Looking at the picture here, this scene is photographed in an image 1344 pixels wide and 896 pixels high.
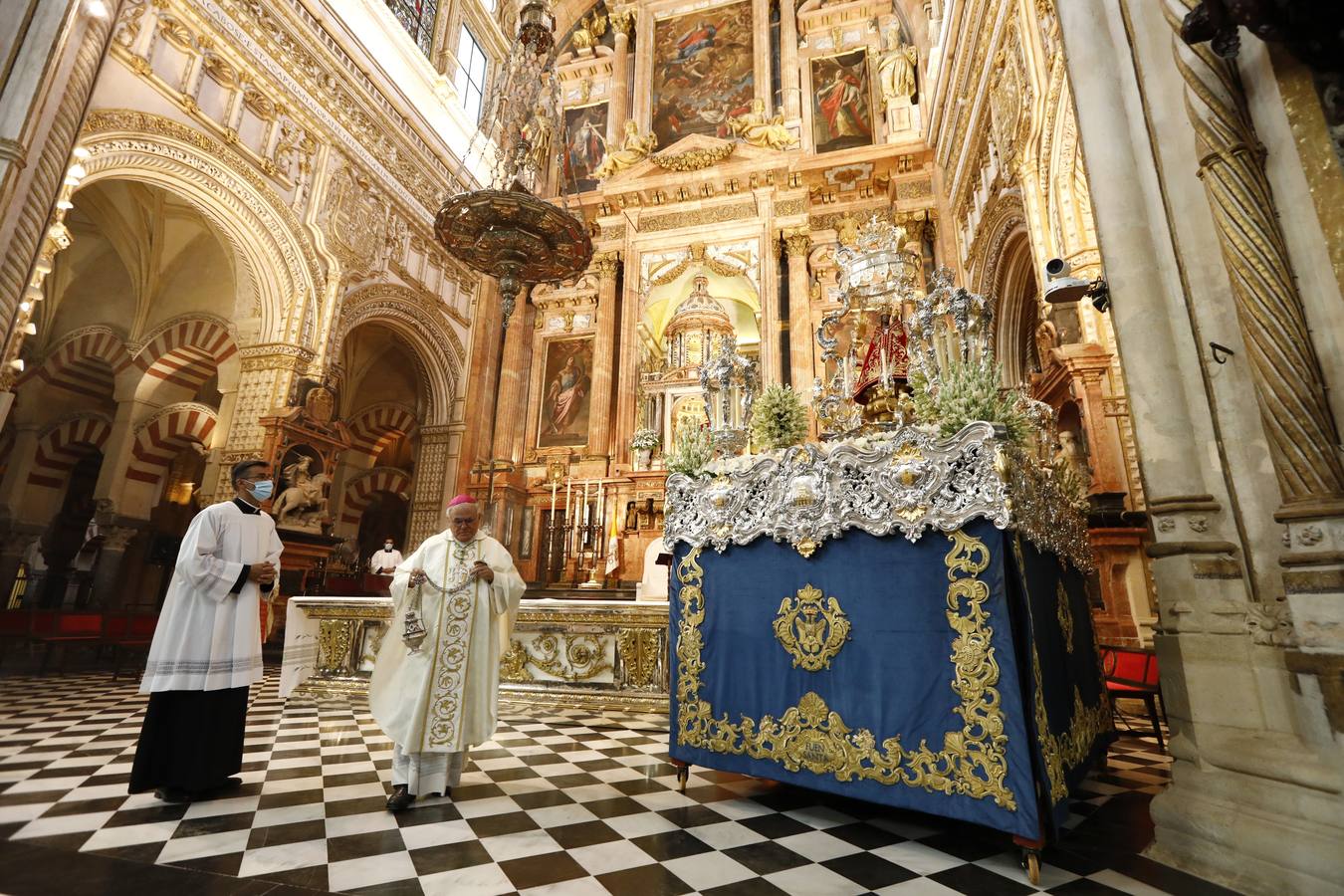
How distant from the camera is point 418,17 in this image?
11.6 m

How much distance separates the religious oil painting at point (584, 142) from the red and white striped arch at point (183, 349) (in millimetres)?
7317

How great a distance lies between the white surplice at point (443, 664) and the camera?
274cm

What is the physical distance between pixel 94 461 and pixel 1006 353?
48.0ft

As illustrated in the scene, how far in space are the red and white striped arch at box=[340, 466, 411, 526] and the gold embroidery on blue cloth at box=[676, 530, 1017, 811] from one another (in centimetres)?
1192

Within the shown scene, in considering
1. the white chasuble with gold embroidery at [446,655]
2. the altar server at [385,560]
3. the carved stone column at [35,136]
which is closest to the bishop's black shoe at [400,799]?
the white chasuble with gold embroidery at [446,655]

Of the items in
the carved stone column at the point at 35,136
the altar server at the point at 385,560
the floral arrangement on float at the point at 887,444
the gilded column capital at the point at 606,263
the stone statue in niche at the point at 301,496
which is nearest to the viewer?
the floral arrangement on float at the point at 887,444

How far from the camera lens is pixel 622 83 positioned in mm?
13805

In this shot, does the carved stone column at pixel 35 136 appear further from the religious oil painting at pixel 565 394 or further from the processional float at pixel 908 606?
the religious oil painting at pixel 565 394

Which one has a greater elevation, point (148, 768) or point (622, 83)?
point (622, 83)

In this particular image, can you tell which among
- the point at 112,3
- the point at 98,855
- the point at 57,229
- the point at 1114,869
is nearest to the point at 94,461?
the point at 57,229

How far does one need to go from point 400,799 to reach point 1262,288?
3689mm

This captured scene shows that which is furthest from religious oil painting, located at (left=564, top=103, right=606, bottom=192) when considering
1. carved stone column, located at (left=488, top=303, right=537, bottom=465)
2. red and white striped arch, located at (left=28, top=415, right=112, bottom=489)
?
red and white striped arch, located at (left=28, top=415, right=112, bottom=489)

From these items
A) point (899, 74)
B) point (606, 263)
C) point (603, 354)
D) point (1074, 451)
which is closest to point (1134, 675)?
point (1074, 451)

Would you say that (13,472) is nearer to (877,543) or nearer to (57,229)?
(57,229)
